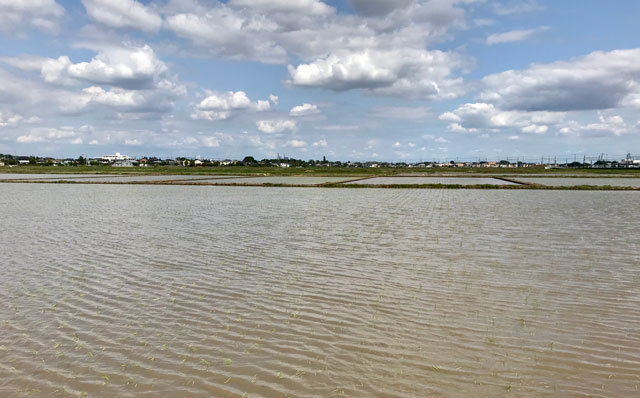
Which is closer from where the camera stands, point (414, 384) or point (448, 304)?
point (414, 384)

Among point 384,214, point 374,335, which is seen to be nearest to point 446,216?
point 384,214

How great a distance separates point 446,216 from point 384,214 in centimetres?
289

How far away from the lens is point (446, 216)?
69.2ft

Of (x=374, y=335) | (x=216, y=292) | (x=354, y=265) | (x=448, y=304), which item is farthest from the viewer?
(x=354, y=265)

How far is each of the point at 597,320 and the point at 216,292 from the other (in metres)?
6.36

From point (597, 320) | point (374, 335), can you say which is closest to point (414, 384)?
point (374, 335)

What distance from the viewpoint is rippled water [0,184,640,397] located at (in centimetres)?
507

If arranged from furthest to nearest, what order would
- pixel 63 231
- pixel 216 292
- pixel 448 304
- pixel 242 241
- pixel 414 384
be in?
pixel 63 231, pixel 242 241, pixel 216 292, pixel 448 304, pixel 414 384

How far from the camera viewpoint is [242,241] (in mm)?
14211

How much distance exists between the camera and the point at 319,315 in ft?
23.4

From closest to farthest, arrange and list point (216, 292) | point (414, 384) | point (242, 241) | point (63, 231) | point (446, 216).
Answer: point (414, 384) → point (216, 292) → point (242, 241) → point (63, 231) → point (446, 216)

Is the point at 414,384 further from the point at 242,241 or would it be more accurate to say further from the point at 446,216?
the point at 446,216

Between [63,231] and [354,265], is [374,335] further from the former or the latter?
[63,231]

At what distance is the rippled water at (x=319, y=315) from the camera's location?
199 inches
